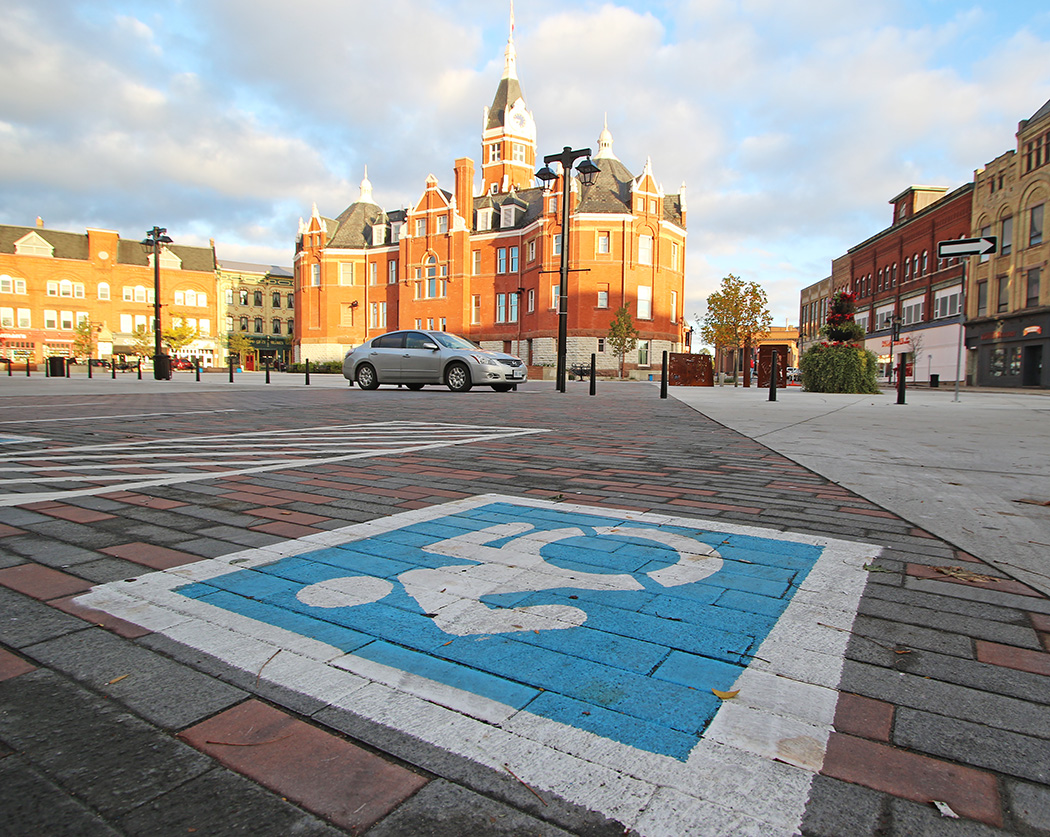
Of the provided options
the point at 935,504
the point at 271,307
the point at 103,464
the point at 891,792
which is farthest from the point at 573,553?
the point at 271,307

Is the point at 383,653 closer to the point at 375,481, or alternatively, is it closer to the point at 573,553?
the point at 573,553

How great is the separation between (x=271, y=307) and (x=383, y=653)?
90.9 m

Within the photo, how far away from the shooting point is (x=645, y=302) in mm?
44938

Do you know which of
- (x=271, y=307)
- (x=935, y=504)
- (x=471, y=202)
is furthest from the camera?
(x=271, y=307)

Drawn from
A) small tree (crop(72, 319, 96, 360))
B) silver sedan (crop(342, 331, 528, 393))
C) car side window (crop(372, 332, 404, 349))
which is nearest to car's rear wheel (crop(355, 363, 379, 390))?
silver sedan (crop(342, 331, 528, 393))

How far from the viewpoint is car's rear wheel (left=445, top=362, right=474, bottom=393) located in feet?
53.3

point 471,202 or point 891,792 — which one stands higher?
point 471,202

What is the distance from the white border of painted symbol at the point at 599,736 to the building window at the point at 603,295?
4330cm

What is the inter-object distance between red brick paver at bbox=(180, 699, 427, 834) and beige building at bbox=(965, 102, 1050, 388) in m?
40.6

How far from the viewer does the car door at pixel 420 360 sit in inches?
652

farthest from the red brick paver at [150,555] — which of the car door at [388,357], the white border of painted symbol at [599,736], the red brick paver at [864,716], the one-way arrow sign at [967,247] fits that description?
the one-way arrow sign at [967,247]

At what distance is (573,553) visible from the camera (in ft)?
8.39

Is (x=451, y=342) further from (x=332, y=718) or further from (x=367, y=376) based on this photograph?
(x=332, y=718)

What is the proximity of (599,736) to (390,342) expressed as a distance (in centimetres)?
1648
